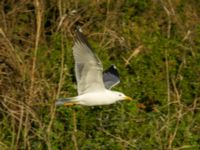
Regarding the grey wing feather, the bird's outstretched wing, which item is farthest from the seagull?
the bird's outstretched wing

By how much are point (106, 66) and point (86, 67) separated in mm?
830

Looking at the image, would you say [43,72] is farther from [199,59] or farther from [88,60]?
[199,59]

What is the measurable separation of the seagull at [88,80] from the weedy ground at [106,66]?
0.08 meters

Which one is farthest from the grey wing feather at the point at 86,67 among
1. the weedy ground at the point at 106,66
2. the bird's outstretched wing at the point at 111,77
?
the bird's outstretched wing at the point at 111,77

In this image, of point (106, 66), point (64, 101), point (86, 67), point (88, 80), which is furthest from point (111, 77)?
point (64, 101)

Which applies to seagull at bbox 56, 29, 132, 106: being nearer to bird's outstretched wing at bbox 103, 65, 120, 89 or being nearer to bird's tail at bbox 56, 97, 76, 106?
bird's tail at bbox 56, 97, 76, 106

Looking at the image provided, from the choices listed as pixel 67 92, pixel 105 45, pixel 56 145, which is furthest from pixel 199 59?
pixel 56 145

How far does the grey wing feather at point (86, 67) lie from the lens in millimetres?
6488

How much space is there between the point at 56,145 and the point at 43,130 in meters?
0.28

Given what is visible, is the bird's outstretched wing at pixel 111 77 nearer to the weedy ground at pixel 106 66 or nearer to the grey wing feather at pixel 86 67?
the weedy ground at pixel 106 66

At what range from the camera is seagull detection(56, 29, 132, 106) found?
649cm

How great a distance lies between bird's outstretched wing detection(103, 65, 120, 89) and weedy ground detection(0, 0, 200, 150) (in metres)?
0.14

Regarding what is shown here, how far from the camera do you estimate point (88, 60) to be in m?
6.51

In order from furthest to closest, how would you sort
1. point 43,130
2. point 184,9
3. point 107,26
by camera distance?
point 184,9, point 107,26, point 43,130
